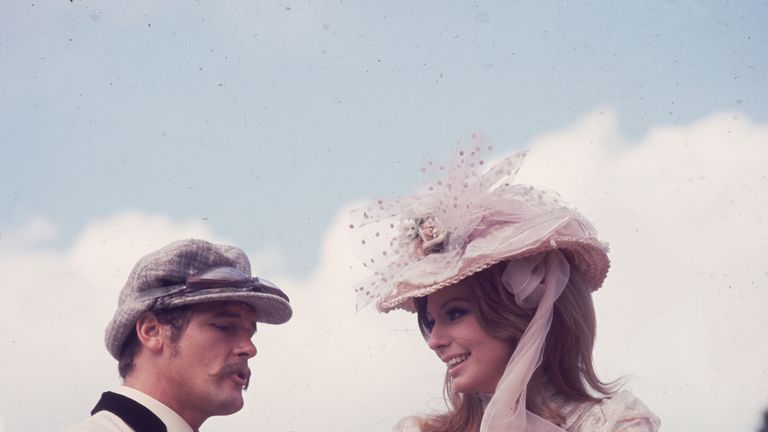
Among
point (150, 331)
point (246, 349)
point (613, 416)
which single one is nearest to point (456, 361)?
point (613, 416)

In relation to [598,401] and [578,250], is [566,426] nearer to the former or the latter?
[598,401]

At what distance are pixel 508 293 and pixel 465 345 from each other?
293 millimetres

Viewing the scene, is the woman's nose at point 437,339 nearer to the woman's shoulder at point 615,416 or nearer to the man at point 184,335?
the woman's shoulder at point 615,416

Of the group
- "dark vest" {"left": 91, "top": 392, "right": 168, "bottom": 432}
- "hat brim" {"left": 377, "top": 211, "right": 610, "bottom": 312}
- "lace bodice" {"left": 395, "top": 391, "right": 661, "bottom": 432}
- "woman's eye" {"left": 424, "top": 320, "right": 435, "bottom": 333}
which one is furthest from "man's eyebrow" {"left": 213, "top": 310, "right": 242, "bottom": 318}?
"lace bodice" {"left": 395, "top": 391, "right": 661, "bottom": 432}

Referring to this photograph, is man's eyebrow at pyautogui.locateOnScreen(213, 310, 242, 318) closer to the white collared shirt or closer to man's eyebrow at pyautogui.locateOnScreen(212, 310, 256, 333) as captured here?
man's eyebrow at pyautogui.locateOnScreen(212, 310, 256, 333)

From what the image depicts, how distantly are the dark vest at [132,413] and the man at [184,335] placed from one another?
0.06ft

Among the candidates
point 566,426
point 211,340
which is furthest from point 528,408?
point 211,340

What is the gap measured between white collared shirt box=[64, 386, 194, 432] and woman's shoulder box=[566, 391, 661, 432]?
163 cm

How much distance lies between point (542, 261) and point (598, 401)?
0.63 meters

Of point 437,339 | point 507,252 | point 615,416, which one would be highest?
point 507,252

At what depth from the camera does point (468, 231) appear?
3.85 meters

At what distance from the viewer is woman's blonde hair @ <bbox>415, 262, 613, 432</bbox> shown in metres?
3.75

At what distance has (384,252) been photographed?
13.4 feet

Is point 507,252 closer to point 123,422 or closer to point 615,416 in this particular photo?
point 615,416
